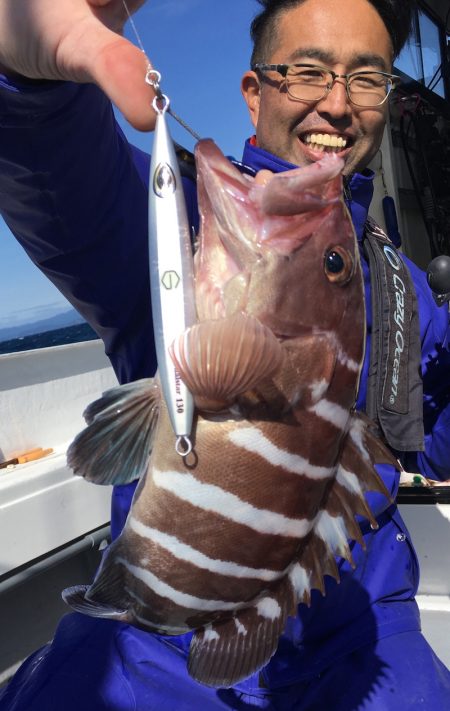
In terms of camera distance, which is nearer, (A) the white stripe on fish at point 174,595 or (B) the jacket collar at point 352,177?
(A) the white stripe on fish at point 174,595

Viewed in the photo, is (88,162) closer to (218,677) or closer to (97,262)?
(97,262)

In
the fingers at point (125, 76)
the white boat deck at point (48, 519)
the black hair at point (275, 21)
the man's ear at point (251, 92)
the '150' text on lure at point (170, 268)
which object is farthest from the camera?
the white boat deck at point (48, 519)

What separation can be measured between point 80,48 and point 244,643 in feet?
4.57

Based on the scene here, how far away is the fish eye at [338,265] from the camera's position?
133 centimetres

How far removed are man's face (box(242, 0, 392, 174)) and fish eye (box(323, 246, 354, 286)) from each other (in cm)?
120

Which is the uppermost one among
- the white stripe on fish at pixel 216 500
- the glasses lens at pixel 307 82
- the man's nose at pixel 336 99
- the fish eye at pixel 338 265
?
the glasses lens at pixel 307 82

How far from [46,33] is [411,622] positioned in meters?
2.22

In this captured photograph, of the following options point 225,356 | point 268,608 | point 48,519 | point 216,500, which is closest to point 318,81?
point 225,356

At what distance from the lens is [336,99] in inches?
91.0

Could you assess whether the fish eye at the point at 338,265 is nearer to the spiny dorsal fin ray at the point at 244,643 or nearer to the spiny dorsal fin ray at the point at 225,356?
the spiny dorsal fin ray at the point at 225,356

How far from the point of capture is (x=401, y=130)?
798cm

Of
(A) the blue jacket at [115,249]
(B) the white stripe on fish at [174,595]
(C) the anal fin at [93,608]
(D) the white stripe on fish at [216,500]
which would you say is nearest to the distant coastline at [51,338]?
(A) the blue jacket at [115,249]

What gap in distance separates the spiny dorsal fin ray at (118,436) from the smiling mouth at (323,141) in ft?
4.91

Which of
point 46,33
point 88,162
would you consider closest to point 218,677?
point 88,162
